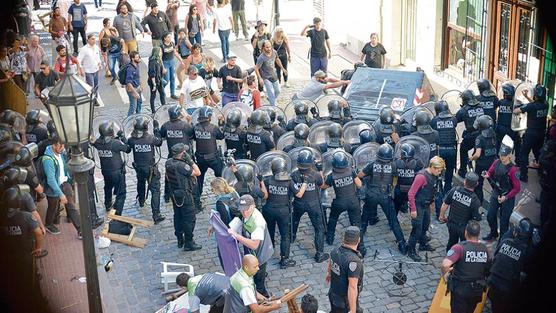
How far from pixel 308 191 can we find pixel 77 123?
4.45 meters

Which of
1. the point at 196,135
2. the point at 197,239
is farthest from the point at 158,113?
the point at 197,239

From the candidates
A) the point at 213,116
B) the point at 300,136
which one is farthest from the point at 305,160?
the point at 213,116

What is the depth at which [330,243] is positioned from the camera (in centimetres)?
1279

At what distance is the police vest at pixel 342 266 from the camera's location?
30.7ft

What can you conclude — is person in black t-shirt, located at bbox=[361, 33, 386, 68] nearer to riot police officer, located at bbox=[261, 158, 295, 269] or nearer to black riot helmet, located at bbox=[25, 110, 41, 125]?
riot police officer, located at bbox=[261, 158, 295, 269]

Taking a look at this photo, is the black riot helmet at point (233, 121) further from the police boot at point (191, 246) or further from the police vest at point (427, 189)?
the police vest at point (427, 189)

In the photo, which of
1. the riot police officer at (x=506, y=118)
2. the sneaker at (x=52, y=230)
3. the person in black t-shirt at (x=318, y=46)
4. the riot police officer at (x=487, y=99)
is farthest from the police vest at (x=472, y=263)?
the person in black t-shirt at (x=318, y=46)

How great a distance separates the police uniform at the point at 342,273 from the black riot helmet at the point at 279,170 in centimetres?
234

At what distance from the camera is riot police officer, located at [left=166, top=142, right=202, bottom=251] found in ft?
40.3

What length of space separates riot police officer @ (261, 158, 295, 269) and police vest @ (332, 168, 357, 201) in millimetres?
692

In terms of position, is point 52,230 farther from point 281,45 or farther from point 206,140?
point 281,45

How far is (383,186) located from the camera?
12.0 metres

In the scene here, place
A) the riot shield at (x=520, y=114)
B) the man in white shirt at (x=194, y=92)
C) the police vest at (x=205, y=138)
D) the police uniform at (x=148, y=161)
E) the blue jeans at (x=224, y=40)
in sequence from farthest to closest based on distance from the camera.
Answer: the blue jeans at (x=224, y=40), the man in white shirt at (x=194, y=92), the riot shield at (x=520, y=114), the police vest at (x=205, y=138), the police uniform at (x=148, y=161)

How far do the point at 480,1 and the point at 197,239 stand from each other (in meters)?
9.25
